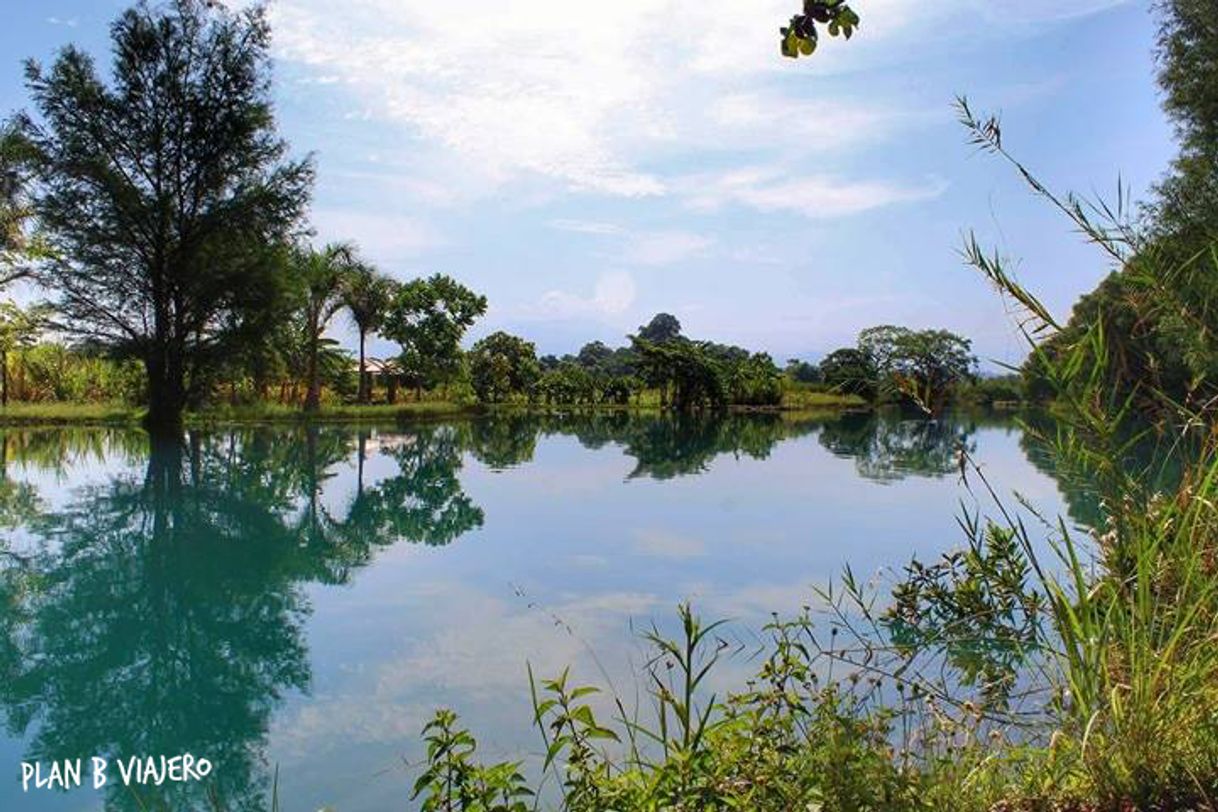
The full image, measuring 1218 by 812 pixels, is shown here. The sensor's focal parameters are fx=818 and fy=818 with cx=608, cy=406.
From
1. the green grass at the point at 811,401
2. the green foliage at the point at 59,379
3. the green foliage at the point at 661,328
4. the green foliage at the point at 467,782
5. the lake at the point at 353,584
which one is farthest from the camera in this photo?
the green foliage at the point at 661,328

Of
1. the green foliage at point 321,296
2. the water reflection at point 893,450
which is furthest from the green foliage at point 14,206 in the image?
the water reflection at point 893,450

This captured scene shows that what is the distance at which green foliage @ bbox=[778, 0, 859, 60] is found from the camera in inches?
70.1

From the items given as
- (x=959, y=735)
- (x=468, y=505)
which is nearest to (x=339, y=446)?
(x=468, y=505)

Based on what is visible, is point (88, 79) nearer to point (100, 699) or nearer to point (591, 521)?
point (591, 521)

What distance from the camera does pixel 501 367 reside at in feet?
115

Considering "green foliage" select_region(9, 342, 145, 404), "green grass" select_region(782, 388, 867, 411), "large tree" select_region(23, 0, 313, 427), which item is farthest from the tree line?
"green grass" select_region(782, 388, 867, 411)

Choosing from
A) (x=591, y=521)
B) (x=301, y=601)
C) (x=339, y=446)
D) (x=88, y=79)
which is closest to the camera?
(x=301, y=601)

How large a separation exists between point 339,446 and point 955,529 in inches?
Answer: 508

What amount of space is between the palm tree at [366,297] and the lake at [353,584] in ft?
45.8

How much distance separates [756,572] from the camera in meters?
6.45

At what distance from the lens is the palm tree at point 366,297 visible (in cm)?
2744

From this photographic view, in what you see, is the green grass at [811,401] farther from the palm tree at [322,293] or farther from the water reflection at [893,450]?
the palm tree at [322,293]

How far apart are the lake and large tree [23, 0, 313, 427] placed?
11.3ft

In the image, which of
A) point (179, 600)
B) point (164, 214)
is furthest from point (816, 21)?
point (164, 214)
